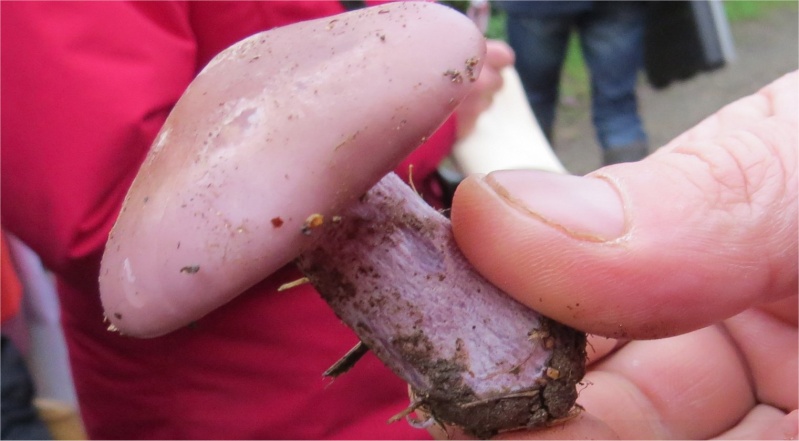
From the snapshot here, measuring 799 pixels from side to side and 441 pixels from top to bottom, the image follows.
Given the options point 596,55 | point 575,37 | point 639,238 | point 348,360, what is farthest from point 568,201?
point 575,37

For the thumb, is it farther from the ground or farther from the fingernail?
the ground

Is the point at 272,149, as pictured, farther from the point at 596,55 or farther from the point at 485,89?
the point at 596,55

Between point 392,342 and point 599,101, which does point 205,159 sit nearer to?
point 392,342

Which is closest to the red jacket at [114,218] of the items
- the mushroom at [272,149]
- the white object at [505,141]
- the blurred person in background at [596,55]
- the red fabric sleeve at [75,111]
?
the red fabric sleeve at [75,111]

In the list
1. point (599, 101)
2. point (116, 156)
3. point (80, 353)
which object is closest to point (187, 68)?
point (116, 156)

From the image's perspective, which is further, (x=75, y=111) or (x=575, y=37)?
(x=575, y=37)

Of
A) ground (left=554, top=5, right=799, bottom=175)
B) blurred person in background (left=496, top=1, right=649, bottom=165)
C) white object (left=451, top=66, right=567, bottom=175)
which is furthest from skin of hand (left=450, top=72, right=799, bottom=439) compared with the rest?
ground (left=554, top=5, right=799, bottom=175)
